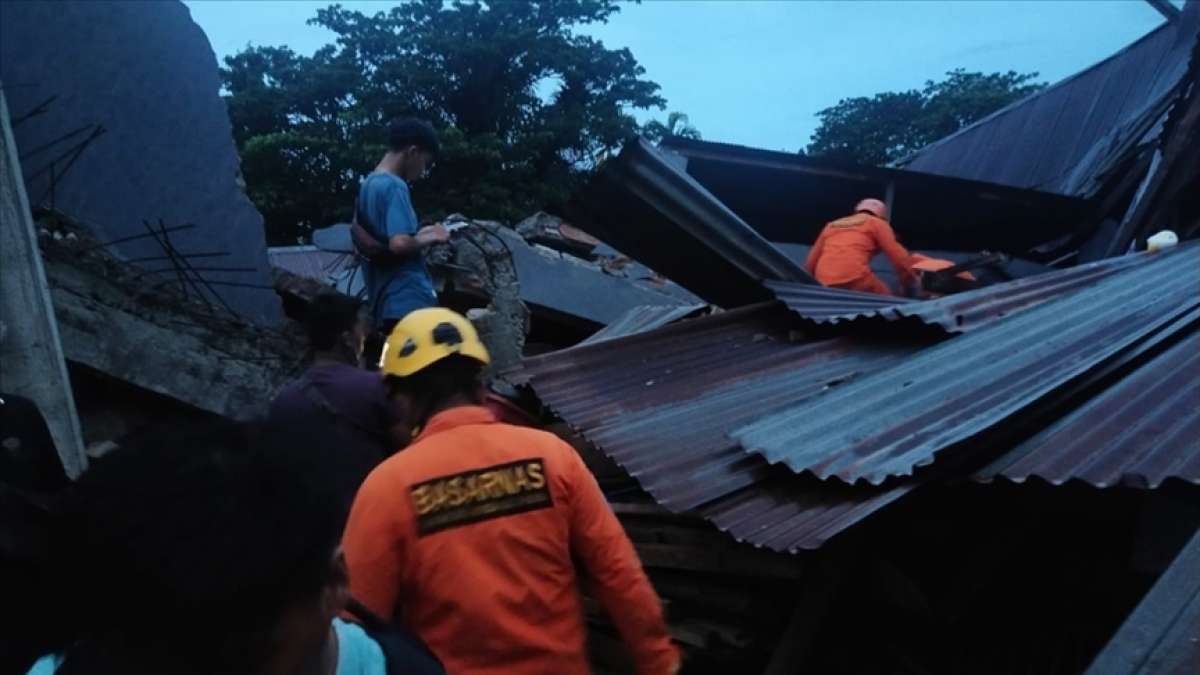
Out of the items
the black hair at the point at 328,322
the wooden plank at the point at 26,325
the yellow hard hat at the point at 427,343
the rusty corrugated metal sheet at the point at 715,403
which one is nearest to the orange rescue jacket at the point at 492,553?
the yellow hard hat at the point at 427,343

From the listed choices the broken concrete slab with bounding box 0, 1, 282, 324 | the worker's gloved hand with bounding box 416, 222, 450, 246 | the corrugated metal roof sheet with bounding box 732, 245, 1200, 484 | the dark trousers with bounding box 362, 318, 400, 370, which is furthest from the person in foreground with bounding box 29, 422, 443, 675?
the broken concrete slab with bounding box 0, 1, 282, 324

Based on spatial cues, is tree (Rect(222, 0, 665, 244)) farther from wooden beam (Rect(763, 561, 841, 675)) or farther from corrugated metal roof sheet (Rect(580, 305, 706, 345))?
wooden beam (Rect(763, 561, 841, 675))

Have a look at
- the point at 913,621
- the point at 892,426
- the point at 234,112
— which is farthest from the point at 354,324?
the point at 234,112

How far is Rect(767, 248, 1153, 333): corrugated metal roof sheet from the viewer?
13.7 ft

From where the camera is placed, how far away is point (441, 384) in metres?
2.46

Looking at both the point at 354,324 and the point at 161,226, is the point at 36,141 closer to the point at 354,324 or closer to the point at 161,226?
the point at 161,226

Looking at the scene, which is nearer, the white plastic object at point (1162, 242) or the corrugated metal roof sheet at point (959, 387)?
the corrugated metal roof sheet at point (959, 387)

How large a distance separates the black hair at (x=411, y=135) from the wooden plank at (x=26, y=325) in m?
1.59

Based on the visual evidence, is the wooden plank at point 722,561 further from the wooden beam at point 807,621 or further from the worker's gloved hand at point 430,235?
the worker's gloved hand at point 430,235

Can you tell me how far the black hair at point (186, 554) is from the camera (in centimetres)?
111

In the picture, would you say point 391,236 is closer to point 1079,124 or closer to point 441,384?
point 441,384

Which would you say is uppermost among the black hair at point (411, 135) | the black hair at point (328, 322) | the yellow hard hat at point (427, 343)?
the black hair at point (411, 135)

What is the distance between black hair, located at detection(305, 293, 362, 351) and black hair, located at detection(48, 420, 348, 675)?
242cm

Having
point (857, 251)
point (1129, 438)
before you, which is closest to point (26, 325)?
point (1129, 438)
